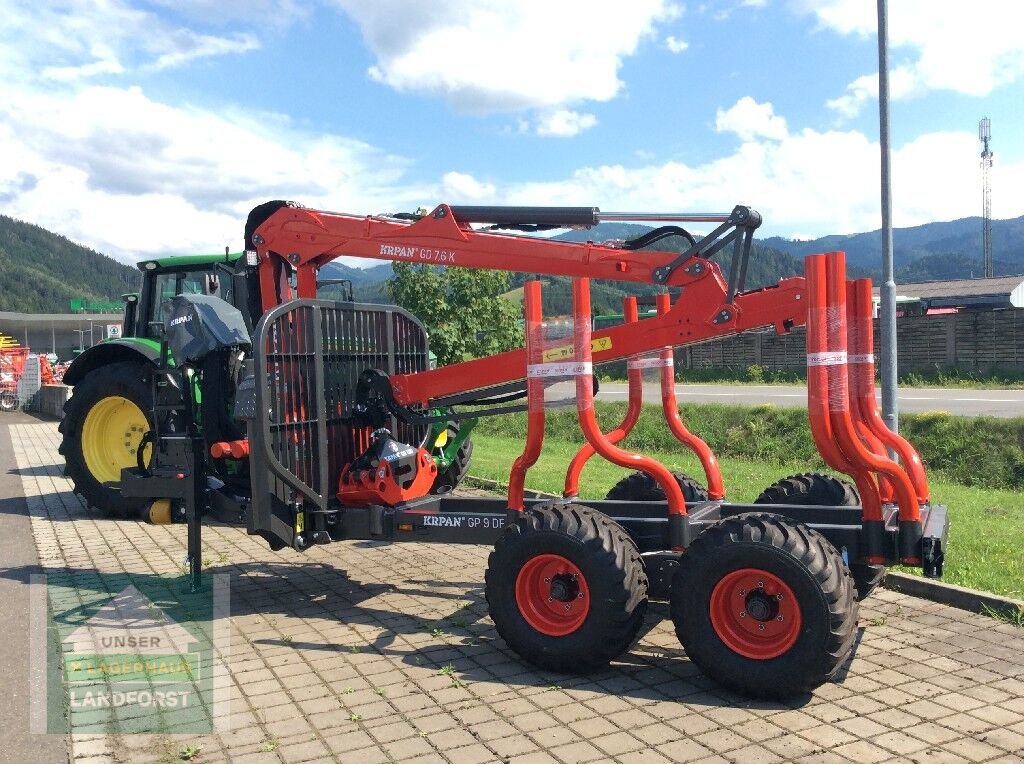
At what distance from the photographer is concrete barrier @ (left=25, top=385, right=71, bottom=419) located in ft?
81.0

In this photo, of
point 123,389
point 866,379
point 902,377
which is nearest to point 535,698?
point 866,379

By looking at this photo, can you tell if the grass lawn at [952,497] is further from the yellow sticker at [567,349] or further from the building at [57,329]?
the building at [57,329]

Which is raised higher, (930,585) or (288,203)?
(288,203)

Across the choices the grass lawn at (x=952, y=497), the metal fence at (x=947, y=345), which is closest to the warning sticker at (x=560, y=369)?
the grass lawn at (x=952, y=497)

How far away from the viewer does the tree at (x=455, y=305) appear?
58.3 ft

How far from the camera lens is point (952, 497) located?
9.70m

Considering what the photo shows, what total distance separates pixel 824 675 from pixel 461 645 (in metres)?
2.18

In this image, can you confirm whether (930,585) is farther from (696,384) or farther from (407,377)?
(696,384)

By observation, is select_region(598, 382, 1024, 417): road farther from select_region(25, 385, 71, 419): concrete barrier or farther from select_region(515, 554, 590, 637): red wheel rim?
select_region(25, 385, 71, 419): concrete barrier

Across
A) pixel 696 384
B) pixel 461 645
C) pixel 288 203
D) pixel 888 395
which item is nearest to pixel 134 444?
pixel 288 203

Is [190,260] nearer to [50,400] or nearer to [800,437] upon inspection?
[800,437]

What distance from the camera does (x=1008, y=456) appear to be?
37.3 ft

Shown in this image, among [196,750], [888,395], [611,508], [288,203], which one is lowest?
[196,750]

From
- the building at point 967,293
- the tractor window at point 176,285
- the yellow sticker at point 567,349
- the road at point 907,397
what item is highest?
the building at point 967,293
